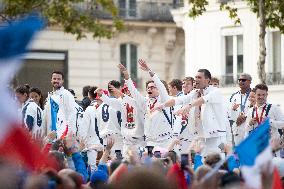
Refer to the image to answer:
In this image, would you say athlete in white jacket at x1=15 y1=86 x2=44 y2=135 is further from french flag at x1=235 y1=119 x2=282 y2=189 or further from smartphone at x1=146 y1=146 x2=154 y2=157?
french flag at x1=235 y1=119 x2=282 y2=189

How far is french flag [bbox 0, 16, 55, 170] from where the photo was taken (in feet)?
35.0

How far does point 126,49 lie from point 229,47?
660 centimetres

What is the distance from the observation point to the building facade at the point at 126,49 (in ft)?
172

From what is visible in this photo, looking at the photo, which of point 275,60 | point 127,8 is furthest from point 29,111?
point 127,8

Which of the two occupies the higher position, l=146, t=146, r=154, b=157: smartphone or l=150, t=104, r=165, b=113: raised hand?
l=150, t=104, r=165, b=113: raised hand

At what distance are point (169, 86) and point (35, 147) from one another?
45.8ft

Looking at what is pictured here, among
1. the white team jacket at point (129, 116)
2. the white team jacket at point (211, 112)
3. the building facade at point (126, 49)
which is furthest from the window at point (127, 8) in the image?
the white team jacket at point (211, 112)

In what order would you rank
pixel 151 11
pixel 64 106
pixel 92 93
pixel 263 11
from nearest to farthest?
pixel 64 106 < pixel 92 93 < pixel 263 11 < pixel 151 11

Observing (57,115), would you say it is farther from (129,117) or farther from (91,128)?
(91,128)

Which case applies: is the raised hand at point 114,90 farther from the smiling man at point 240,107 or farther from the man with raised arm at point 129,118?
the smiling man at point 240,107

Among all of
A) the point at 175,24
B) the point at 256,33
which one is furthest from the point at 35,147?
the point at 175,24

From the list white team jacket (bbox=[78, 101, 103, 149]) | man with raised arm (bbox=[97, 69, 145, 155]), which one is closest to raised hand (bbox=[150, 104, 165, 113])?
man with raised arm (bbox=[97, 69, 145, 155])

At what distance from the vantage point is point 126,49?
179 feet

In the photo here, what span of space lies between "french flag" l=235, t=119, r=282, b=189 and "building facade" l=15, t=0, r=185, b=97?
127 ft
